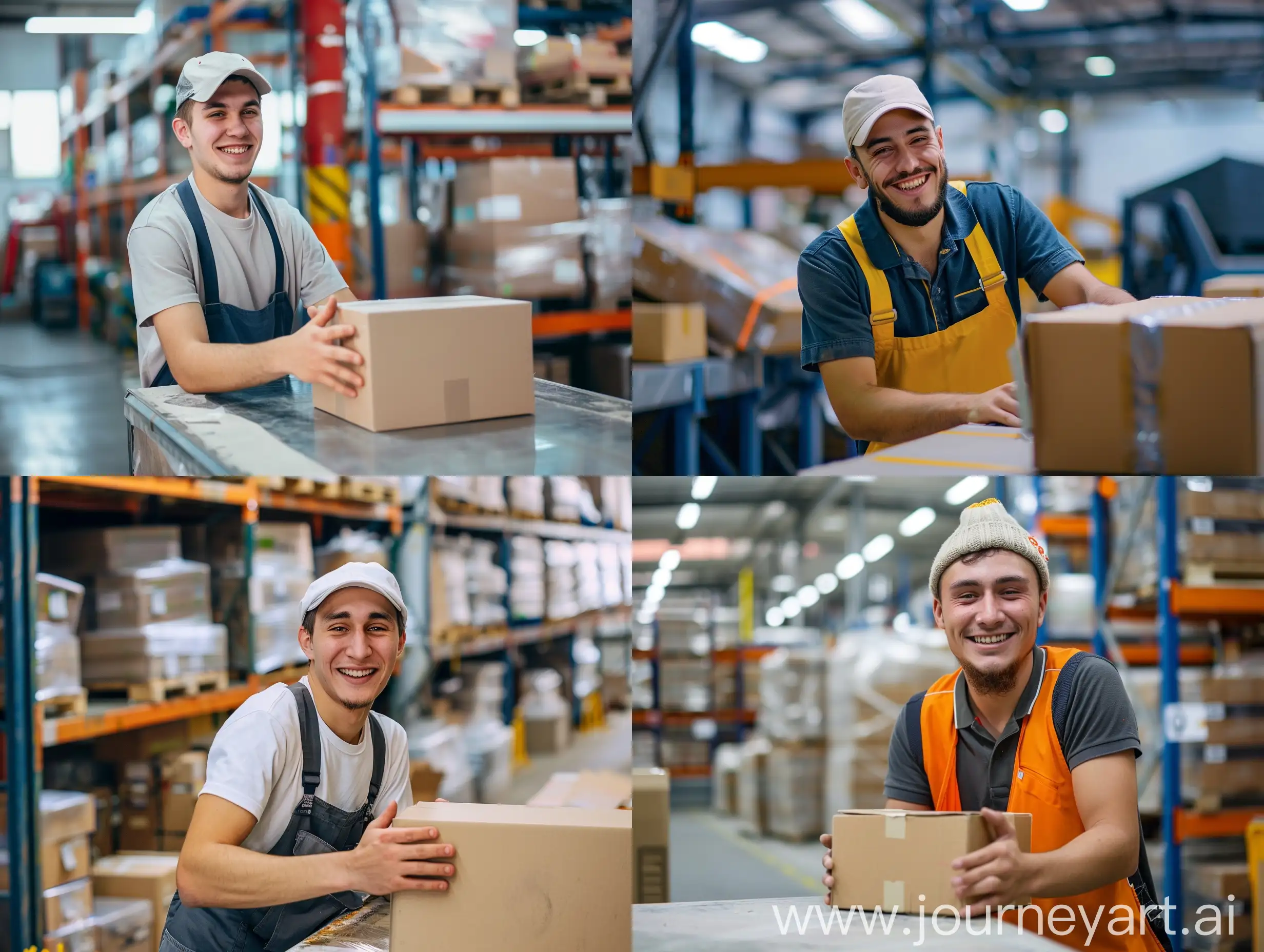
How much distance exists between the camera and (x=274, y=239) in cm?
271

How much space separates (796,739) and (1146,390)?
6645 millimetres

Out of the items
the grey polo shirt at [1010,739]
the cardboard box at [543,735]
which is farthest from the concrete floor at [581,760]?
the grey polo shirt at [1010,739]

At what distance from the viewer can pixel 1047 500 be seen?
22.4ft

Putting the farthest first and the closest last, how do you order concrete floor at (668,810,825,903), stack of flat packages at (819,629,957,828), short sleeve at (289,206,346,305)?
stack of flat packages at (819,629,957,828) → concrete floor at (668,810,825,903) → short sleeve at (289,206,346,305)

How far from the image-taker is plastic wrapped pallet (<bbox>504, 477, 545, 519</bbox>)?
7.31 metres

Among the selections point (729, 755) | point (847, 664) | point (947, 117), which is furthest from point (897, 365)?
point (729, 755)

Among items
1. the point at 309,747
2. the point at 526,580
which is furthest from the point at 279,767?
the point at 526,580

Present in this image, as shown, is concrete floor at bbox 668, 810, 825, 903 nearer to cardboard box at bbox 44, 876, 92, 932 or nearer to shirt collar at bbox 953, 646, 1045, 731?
cardboard box at bbox 44, 876, 92, 932

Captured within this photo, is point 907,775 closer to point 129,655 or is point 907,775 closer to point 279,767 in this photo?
point 279,767

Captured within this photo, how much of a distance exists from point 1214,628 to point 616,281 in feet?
10.4

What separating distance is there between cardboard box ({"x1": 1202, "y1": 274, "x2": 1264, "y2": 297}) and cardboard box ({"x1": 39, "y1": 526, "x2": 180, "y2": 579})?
3986mm

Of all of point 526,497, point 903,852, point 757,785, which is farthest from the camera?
point 757,785

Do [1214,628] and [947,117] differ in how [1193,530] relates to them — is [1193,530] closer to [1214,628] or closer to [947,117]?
[1214,628]

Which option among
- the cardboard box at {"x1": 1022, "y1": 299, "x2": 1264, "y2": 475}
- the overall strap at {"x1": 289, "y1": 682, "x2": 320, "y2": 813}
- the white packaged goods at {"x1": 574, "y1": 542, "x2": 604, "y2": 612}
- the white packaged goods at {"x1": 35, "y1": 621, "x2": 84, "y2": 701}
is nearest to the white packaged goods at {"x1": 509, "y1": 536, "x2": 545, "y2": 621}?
the white packaged goods at {"x1": 574, "y1": 542, "x2": 604, "y2": 612}
